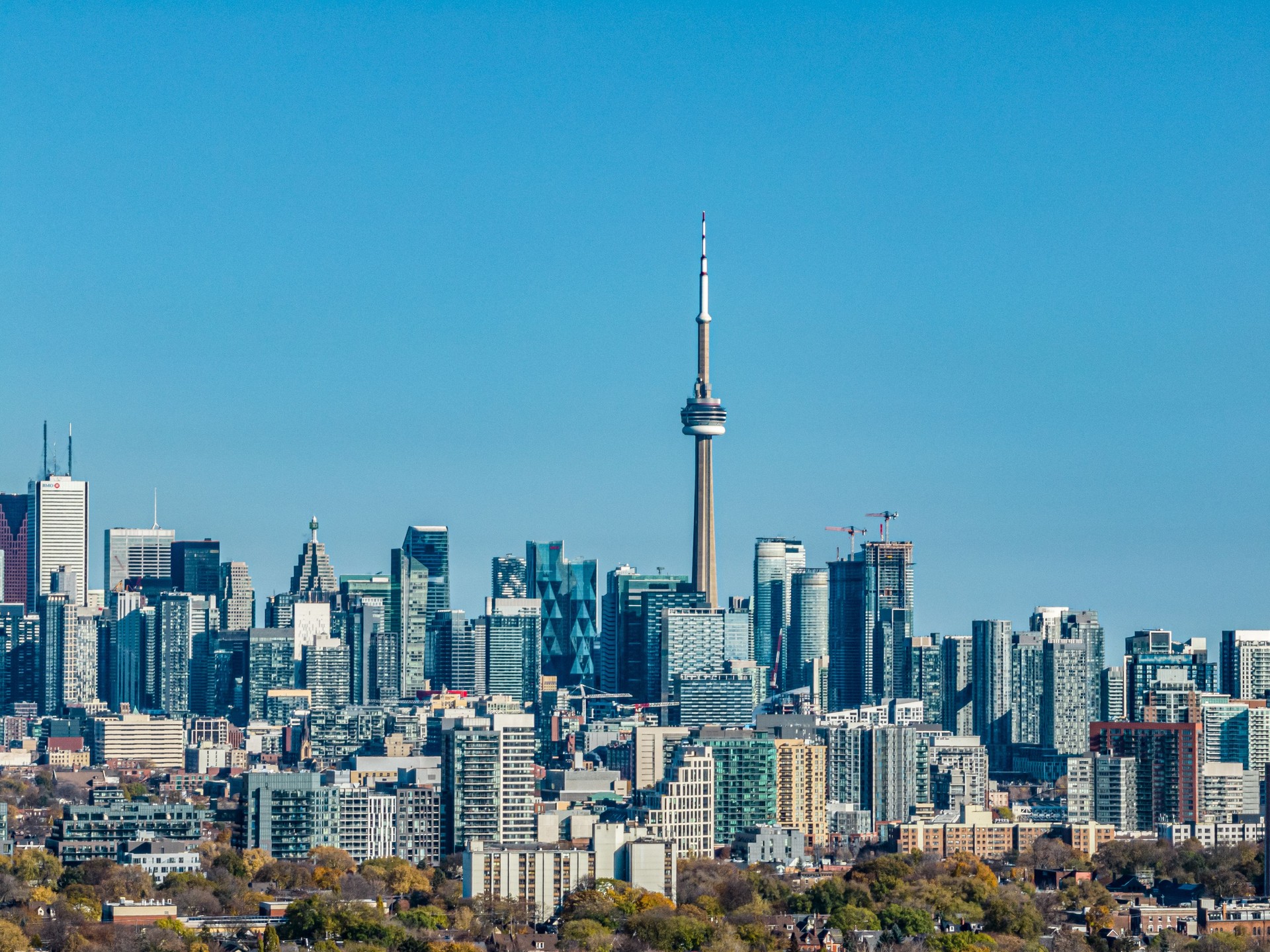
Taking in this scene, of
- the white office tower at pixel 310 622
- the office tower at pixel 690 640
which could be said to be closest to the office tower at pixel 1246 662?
the office tower at pixel 690 640

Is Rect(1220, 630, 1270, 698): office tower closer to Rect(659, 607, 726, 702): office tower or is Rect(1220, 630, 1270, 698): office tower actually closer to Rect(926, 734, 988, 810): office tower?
Rect(926, 734, 988, 810): office tower

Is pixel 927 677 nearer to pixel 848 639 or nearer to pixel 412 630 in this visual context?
pixel 848 639

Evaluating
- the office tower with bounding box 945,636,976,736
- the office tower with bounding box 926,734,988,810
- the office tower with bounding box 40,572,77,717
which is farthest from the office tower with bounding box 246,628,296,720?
the office tower with bounding box 926,734,988,810

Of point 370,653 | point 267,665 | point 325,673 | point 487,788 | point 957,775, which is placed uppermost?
point 370,653

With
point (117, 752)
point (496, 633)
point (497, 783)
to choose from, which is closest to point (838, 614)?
point (496, 633)

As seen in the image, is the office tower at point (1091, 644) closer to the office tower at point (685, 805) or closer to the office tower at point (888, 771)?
the office tower at point (888, 771)

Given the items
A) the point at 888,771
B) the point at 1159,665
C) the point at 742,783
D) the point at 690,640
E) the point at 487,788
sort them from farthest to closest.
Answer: the point at 690,640 → the point at 1159,665 → the point at 888,771 → the point at 742,783 → the point at 487,788

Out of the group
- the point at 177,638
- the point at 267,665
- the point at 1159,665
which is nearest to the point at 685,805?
the point at 1159,665

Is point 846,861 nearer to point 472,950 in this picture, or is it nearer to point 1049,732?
point 472,950
